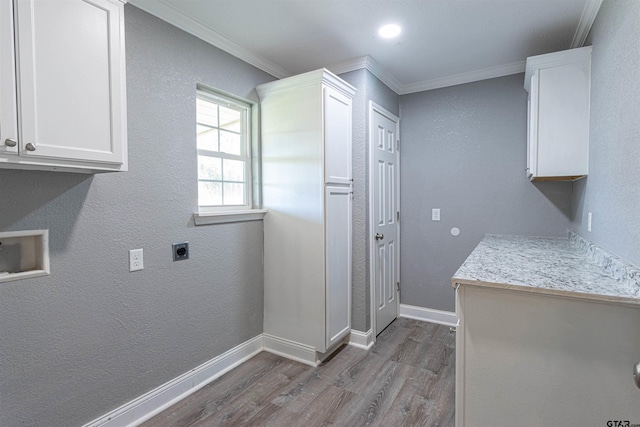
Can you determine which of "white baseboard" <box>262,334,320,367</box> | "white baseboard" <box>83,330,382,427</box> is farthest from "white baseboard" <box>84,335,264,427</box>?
"white baseboard" <box>262,334,320,367</box>

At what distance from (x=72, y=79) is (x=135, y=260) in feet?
3.30

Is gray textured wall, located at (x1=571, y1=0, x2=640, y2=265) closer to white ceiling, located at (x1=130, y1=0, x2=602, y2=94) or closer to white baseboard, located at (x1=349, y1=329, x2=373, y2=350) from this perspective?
white ceiling, located at (x1=130, y1=0, x2=602, y2=94)

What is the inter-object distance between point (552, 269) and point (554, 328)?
0.42 metres

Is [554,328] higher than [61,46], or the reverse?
[61,46]

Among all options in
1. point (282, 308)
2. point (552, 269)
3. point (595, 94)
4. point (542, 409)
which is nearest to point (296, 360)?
point (282, 308)

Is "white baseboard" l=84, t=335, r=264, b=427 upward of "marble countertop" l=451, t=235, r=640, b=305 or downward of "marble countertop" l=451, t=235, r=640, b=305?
downward

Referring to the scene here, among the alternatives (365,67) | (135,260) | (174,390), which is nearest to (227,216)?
(135,260)

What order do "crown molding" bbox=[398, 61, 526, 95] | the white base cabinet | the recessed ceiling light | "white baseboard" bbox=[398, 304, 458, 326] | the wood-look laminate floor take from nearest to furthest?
the white base cabinet < the wood-look laminate floor < the recessed ceiling light < "crown molding" bbox=[398, 61, 526, 95] < "white baseboard" bbox=[398, 304, 458, 326]

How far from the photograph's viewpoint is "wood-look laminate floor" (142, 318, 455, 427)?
1.93m

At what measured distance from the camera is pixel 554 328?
1356 mm

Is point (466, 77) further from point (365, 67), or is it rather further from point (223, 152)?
point (223, 152)

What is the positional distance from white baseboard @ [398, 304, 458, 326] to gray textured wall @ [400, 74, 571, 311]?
0.05 metres

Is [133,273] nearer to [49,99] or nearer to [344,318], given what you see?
[49,99]

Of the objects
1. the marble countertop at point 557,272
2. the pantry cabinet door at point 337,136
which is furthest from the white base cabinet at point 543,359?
the pantry cabinet door at point 337,136
